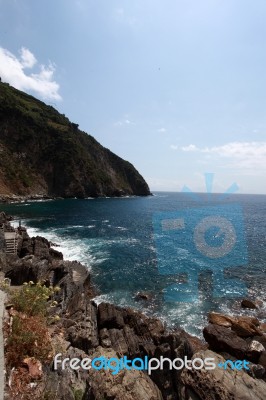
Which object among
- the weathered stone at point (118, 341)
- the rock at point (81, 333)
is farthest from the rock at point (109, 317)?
the weathered stone at point (118, 341)

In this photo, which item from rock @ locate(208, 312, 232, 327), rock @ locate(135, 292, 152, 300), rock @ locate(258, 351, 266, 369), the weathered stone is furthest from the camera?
rock @ locate(135, 292, 152, 300)

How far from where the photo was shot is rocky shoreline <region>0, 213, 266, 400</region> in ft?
22.6

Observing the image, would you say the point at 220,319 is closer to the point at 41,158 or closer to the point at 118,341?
the point at 118,341

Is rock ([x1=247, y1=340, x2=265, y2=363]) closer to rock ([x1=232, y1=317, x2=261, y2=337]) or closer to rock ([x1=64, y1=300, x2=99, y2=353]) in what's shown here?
rock ([x1=232, y1=317, x2=261, y2=337])

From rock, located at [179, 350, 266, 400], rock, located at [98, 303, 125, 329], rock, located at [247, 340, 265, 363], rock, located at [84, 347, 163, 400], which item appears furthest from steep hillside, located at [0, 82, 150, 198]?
rock, located at [179, 350, 266, 400]

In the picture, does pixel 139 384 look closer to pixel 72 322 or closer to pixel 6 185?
pixel 72 322

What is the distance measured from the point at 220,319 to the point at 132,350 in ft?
33.4

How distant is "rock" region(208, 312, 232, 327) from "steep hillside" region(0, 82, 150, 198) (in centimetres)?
9020

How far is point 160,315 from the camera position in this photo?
66.0 feet

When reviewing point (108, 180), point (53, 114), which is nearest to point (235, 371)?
point (108, 180)

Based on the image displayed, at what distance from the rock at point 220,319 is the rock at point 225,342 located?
2.59 metres

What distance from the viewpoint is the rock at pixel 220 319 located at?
1870 centimetres

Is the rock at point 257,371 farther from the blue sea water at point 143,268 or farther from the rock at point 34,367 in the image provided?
the rock at point 34,367

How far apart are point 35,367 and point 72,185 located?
394 feet
